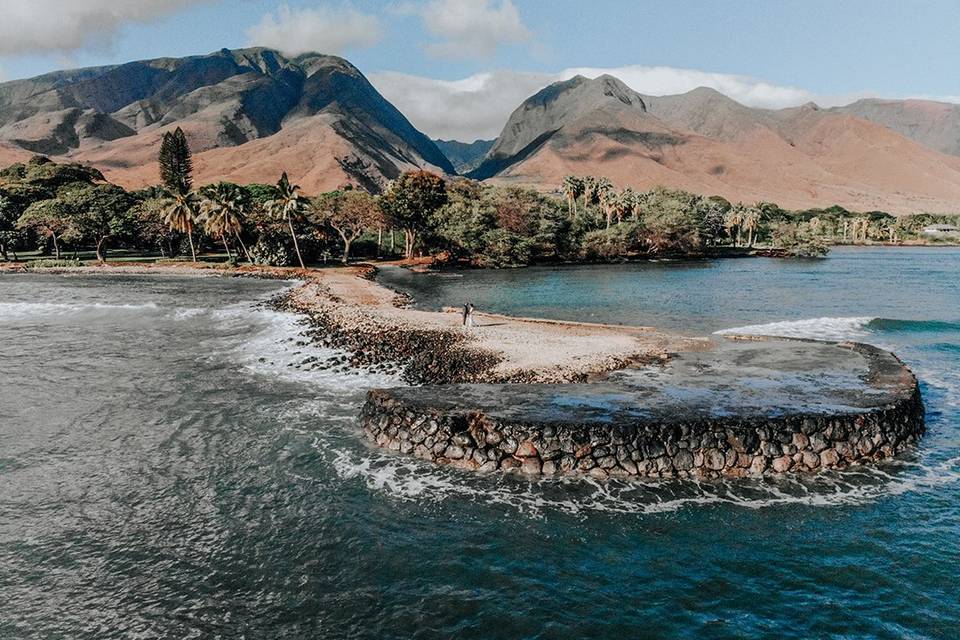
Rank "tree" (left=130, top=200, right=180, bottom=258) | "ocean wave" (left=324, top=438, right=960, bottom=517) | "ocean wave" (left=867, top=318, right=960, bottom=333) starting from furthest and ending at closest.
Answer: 1. "tree" (left=130, top=200, right=180, bottom=258)
2. "ocean wave" (left=867, top=318, right=960, bottom=333)
3. "ocean wave" (left=324, top=438, right=960, bottom=517)

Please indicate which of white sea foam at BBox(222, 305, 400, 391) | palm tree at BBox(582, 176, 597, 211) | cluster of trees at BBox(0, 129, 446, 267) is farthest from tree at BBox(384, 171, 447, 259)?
white sea foam at BBox(222, 305, 400, 391)

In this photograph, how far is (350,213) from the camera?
91.2 meters

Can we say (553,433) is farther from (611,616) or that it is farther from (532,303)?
(532,303)

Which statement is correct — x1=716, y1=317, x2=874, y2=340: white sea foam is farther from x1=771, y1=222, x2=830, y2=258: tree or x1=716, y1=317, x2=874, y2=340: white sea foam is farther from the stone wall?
x1=771, y1=222, x2=830, y2=258: tree

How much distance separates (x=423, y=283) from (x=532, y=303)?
22392 millimetres

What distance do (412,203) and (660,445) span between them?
84.4m

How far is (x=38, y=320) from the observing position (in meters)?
44.7

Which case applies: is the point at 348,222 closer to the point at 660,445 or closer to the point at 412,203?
the point at 412,203

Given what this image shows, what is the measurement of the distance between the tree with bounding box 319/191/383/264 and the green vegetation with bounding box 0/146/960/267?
8.9 inches

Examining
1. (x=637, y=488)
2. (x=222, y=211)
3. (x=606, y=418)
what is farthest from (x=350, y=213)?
(x=637, y=488)

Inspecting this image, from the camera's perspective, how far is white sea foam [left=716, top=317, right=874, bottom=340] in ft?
123

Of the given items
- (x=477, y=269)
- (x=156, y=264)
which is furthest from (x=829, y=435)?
(x=156, y=264)

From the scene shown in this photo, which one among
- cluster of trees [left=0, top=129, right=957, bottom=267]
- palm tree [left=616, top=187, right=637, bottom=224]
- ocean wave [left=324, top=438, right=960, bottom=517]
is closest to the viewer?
ocean wave [left=324, top=438, right=960, bottom=517]

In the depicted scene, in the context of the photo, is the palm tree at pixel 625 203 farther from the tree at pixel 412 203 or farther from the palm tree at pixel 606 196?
the tree at pixel 412 203
